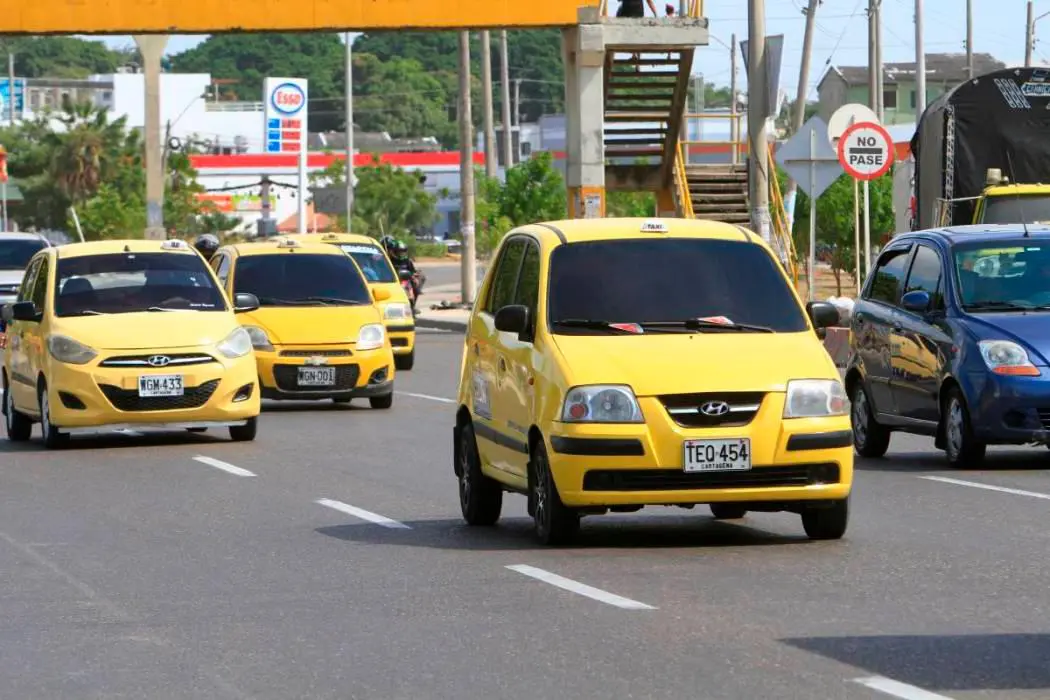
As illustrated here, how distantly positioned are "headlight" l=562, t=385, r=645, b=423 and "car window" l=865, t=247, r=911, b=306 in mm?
6894

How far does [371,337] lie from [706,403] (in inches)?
513

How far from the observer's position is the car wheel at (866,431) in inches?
733

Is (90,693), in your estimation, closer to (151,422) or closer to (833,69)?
(151,422)

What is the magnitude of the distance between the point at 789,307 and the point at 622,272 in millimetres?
918

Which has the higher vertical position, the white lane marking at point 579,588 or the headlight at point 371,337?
the headlight at point 371,337

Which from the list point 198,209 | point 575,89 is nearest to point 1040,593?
point 575,89

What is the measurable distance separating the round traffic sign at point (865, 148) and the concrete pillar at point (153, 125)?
84.2 ft

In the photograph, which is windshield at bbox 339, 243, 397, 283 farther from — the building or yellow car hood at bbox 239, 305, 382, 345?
the building

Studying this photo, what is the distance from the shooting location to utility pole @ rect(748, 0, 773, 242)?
31438mm

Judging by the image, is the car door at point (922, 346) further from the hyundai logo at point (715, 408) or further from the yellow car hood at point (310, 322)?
the yellow car hood at point (310, 322)

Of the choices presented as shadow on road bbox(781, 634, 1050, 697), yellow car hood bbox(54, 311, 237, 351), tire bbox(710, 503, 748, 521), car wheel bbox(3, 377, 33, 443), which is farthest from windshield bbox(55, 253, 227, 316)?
shadow on road bbox(781, 634, 1050, 697)

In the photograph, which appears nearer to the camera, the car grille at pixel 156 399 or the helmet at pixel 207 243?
the car grille at pixel 156 399

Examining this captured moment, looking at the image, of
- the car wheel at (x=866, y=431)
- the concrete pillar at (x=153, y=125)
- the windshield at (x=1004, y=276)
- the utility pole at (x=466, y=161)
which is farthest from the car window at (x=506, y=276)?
the utility pole at (x=466, y=161)

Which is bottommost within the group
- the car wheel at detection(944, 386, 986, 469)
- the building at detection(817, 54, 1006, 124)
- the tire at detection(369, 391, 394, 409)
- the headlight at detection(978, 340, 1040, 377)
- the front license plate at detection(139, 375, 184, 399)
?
the tire at detection(369, 391, 394, 409)
